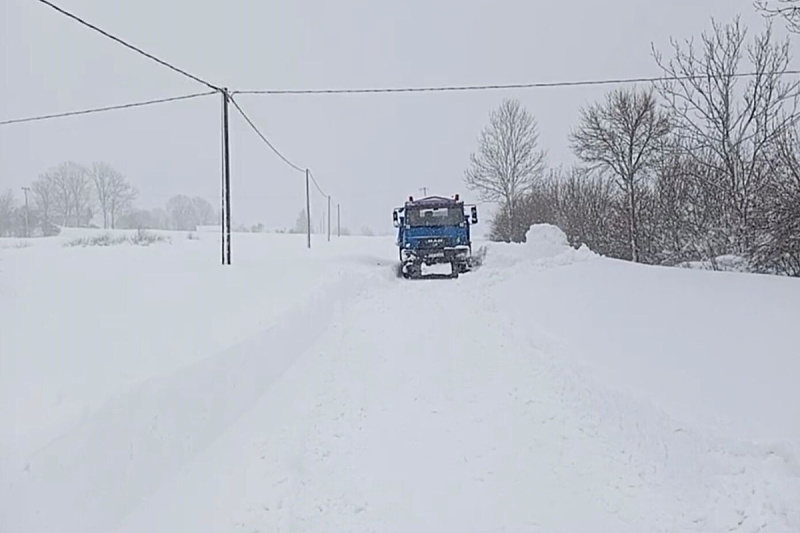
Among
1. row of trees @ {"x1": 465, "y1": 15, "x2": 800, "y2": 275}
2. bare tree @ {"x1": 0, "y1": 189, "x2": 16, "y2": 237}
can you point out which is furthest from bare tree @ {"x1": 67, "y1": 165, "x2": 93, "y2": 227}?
row of trees @ {"x1": 465, "y1": 15, "x2": 800, "y2": 275}

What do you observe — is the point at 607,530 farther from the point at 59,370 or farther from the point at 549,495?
the point at 59,370

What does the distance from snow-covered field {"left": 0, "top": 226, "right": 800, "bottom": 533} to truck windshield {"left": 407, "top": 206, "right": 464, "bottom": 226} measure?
37.8 feet

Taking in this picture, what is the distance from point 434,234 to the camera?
21062 mm

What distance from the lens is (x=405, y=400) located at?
6.64 meters

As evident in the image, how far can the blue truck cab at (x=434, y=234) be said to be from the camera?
20812 millimetres

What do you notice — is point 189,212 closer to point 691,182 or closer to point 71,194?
point 71,194

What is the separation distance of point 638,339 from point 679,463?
304 cm

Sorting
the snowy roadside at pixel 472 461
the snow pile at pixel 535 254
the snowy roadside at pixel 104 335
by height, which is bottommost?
the snowy roadside at pixel 472 461

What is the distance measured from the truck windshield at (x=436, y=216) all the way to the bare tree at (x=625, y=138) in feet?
26.5

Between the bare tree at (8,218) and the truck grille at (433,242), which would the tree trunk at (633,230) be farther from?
the bare tree at (8,218)

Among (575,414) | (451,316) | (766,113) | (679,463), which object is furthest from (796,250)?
(766,113)

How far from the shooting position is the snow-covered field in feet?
13.0

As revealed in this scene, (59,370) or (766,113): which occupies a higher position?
(766,113)

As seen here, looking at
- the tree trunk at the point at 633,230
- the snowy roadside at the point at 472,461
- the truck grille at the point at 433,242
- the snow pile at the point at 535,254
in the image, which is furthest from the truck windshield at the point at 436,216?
the snowy roadside at the point at 472,461
